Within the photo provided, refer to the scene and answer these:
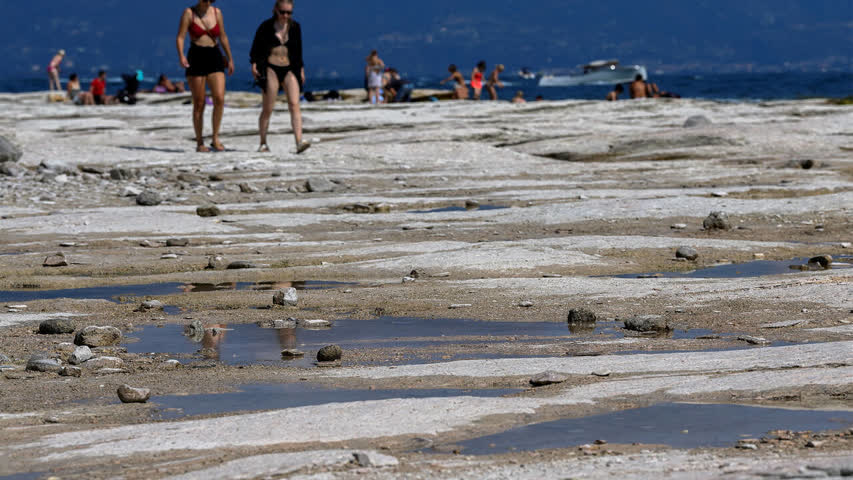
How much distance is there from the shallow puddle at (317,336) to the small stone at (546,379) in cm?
69

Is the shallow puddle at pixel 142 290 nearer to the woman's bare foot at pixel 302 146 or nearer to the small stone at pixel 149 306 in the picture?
the small stone at pixel 149 306

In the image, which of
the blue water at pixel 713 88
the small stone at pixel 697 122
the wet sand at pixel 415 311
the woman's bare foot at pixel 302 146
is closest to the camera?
the wet sand at pixel 415 311

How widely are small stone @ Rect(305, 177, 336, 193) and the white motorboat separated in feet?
200

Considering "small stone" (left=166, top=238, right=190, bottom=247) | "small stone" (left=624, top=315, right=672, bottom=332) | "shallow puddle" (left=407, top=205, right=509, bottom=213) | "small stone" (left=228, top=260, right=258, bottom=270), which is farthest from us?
"shallow puddle" (left=407, top=205, right=509, bottom=213)

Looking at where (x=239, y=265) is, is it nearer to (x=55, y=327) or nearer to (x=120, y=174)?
(x=55, y=327)

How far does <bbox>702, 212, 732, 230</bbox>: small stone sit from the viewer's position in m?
9.73

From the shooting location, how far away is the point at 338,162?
1589cm

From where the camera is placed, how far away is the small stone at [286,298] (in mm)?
6812

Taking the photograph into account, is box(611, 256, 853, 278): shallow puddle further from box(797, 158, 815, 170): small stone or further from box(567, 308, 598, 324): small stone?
box(797, 158, 815, 170): small stone

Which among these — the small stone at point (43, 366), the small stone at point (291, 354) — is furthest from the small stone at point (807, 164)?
the small stone at point (43, 366)

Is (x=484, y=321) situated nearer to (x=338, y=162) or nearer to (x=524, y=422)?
(x=524, y=422)

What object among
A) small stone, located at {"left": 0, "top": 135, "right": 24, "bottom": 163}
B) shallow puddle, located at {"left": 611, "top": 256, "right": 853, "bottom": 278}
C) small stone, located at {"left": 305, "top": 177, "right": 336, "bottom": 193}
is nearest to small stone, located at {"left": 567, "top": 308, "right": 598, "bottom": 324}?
shallow puddle, located at {"left": 611, "top": 256, "right": 853, "bottom": 278}

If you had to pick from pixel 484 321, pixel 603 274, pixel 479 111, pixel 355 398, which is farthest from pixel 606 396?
pixel 479 111

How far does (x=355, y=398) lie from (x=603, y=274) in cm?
356
